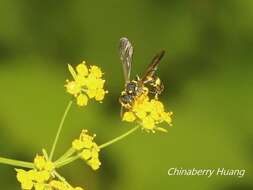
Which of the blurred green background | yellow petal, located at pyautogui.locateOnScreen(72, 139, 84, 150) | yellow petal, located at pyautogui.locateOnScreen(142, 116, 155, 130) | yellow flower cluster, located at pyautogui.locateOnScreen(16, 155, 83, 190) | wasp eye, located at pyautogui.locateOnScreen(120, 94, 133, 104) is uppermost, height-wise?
the blurred green background

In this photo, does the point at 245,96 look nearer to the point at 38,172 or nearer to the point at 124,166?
the point at 124,166

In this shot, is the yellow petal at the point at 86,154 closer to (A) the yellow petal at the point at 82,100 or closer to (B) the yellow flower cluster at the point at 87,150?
(B) the yellow flower cluster at the point at 87,150

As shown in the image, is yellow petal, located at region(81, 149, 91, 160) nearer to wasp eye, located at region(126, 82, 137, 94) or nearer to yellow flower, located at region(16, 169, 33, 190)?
yellow flower, located at region(16, 169, 33, 190)

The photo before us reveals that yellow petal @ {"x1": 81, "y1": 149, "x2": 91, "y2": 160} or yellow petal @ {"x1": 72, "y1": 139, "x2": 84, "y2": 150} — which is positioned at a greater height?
yellow petal @ {"x1": 72, "y1": 139, "x2": 84, "y2": 150}

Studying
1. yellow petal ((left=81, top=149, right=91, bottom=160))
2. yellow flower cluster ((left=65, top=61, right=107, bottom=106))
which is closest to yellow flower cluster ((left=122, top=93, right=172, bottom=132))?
yellow flower cluster ((left=65, top=61, right=107, bottom=106))

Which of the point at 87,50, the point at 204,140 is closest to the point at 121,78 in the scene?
the point at 87,50

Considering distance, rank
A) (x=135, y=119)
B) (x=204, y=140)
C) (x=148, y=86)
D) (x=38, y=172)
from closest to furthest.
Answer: (x=38, y=172)
(x=135, y=119)
(x=148, y=86)
(x=204, y=140)

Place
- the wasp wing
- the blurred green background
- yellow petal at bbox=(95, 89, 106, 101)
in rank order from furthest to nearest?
the blurred green background
yellow petal at bbox=(95, 89, 106, 101)
the wasp wing
